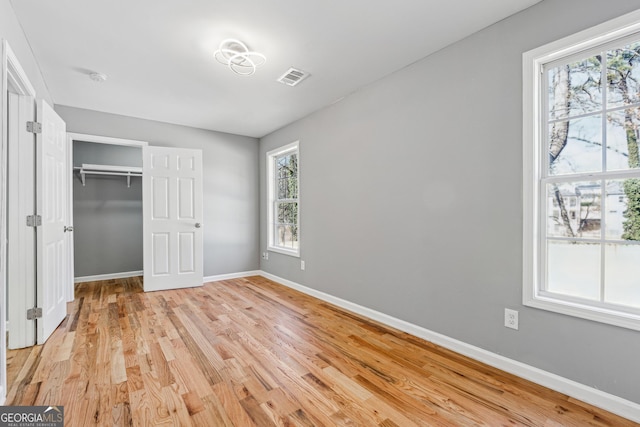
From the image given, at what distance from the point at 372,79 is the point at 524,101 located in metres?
1.49

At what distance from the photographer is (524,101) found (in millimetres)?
1948

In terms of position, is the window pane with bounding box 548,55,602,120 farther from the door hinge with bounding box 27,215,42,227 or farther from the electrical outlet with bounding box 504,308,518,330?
the door hinge with bounding box 27,215,42,227

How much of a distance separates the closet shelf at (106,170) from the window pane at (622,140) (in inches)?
229

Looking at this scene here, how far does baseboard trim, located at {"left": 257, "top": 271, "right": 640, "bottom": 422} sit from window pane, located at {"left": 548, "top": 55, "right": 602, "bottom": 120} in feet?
5.46

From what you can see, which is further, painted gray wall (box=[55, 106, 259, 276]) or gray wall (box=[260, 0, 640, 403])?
painted gray wall (box=[55, 106, 259, 276])

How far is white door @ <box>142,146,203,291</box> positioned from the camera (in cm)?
414

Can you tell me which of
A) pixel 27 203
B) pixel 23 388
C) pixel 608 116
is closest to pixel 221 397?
pixel 23 388

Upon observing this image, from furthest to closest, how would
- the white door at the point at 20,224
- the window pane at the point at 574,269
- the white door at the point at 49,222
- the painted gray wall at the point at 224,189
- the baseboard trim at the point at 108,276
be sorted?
the baseboard trim at the point at 108,276
the painted gray wall at the point at 224,189
the white door at the point at 49,222
the white door at the point at 20,224
the window pane at the point at 574,269

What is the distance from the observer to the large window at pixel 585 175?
163 cm

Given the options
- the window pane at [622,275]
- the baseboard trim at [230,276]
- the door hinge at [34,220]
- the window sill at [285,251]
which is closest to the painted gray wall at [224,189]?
the baseboard trim at [230,276]

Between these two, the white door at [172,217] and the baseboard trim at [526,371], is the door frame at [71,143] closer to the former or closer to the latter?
the white door at [172,217]

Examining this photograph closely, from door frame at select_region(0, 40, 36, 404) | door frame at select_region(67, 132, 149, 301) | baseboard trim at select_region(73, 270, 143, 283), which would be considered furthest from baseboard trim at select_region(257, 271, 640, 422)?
baseboard trim at select_region(73, 270, 143, 283)

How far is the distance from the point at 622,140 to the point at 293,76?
2.56 meters

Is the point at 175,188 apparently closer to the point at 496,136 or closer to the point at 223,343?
the point at 223,343
